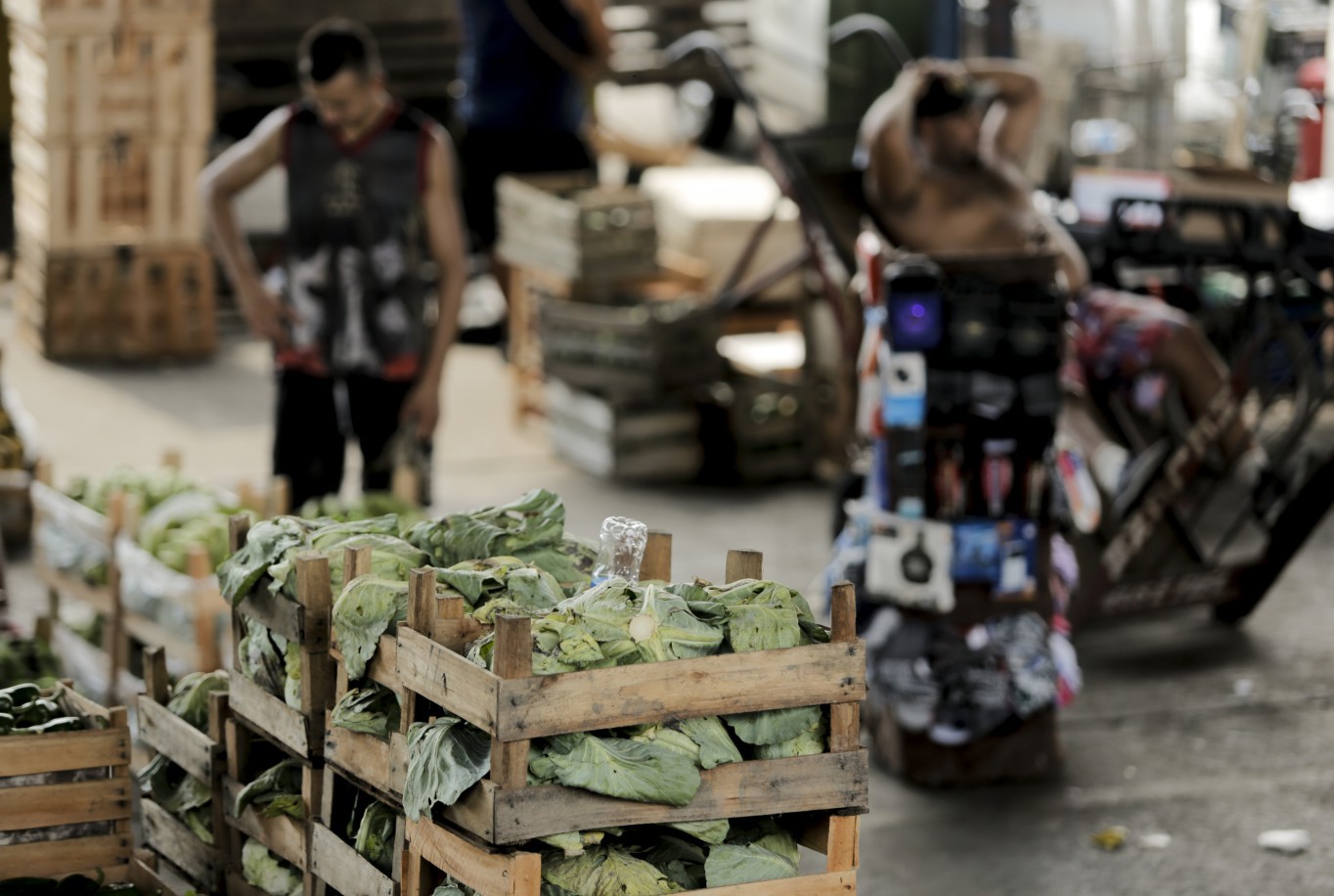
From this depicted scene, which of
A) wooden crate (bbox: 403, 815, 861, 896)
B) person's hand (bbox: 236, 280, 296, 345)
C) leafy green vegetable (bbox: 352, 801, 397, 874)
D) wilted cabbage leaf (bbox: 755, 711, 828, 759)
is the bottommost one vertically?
leafy green vegetable (bbox: 352, 801, 397, 874)

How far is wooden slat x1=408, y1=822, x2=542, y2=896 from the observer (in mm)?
3309

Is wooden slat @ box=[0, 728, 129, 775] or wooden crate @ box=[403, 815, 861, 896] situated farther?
wooden slat @ box=[0, 728, 129, 775]

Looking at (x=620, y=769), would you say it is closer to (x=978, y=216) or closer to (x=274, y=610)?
(x=274, y=610)

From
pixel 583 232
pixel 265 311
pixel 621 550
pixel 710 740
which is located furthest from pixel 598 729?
pixel 583 232

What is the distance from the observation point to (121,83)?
11.4 metres

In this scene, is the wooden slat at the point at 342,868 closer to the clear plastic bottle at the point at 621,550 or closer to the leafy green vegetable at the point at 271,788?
the leafy green vegetable at the point at 271,788

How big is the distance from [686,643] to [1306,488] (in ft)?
15.4

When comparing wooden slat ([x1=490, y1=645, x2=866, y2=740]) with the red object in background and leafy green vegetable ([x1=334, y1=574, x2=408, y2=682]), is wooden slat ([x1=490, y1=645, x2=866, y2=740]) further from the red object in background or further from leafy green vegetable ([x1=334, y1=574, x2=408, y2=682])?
the red object in background

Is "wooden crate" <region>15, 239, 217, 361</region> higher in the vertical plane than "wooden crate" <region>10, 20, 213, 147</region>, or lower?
lower

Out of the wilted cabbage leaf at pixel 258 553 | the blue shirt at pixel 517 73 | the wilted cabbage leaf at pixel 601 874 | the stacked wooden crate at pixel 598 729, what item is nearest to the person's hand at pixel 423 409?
the wilted cabbage leaf at pixel 258 553

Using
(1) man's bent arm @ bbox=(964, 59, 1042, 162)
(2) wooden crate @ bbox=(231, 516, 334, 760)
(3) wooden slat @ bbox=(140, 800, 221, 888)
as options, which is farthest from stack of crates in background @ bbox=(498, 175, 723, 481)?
(2) wooden crate @ bbox=(231, 516, 334, 760)

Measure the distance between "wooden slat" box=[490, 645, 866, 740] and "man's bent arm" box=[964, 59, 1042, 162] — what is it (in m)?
4.55

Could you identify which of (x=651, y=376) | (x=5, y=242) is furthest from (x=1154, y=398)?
(x=5, y=242)

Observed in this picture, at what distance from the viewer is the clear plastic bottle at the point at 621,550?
150 inches
